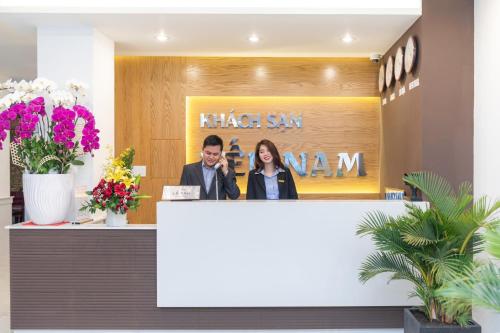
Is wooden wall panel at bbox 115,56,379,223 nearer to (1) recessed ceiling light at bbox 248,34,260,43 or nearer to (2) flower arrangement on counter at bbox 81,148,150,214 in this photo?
(1) recessed ceiling light at bbox 248,34,260,43

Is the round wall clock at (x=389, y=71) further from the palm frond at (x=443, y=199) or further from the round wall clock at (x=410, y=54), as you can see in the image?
the palm frond at (x=443, y=199)

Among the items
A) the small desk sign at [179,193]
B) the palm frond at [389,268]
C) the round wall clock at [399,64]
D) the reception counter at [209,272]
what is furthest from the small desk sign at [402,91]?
the small desk sign at [179,193]

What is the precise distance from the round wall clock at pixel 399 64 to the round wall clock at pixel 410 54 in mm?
157

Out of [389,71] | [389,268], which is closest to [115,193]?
[389,268]

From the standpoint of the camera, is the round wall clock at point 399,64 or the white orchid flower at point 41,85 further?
the round wall clock at point 399,64

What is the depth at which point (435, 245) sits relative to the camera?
311 centimetres

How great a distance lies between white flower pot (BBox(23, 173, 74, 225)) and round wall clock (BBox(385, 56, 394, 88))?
12.7ft

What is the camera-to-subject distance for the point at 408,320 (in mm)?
3332

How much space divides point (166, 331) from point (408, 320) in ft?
6.05

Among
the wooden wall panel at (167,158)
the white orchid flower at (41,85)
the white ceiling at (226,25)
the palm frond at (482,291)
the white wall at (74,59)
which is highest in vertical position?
the white ceiling at (226,25)

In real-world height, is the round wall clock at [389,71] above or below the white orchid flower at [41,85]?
above

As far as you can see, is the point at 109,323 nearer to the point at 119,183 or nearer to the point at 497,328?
the point at 119,183

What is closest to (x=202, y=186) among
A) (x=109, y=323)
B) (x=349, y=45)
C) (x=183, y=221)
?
(x=183, y=221)

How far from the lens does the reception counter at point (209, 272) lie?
12.3 feet
